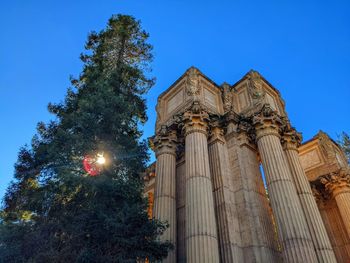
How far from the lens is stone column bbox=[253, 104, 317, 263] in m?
10.6

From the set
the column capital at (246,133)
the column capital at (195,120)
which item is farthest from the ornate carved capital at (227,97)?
the column capital at (195,120)

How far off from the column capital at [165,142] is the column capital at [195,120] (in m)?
1.33

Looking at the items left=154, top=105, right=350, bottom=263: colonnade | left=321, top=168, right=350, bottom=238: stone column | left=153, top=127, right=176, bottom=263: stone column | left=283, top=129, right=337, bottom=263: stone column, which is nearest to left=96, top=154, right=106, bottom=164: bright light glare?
left=154, top=105, right=350, bottom=263: colonnade

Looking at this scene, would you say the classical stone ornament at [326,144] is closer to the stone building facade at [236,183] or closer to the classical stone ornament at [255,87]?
the stone building facade at [236,183]

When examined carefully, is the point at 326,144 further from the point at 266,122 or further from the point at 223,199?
the point at 223,199

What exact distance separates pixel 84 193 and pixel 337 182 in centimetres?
1797

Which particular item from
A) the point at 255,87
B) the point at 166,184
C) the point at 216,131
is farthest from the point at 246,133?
the point at 166,184

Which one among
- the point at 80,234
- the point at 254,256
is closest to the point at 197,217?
the point at 254,256

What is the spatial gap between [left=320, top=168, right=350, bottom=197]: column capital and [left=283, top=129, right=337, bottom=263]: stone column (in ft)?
19.9

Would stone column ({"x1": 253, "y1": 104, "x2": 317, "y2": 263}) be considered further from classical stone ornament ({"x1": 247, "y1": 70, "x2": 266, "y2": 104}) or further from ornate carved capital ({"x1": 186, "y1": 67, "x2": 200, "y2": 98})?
ornate carved capital ({"x1": 186, "y1": 67, "x2": 200, "y2": 98})

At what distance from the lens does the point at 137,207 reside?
344 inches

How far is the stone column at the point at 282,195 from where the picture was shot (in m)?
10.6

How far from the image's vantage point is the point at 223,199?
12766 millimetres

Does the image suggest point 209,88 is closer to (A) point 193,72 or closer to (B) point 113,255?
(A) point 193,72
